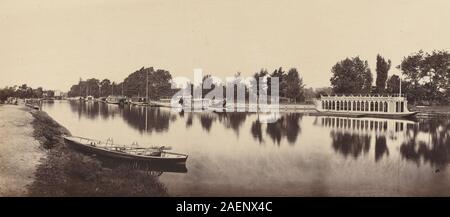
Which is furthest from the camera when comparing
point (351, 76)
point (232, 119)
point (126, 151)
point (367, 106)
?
point (367, 106)

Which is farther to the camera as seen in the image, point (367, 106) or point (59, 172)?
point (367, 106)

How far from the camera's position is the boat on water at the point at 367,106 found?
37.1ft

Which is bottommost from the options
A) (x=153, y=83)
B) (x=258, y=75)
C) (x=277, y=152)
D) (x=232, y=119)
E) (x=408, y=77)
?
(x=277, y=152)

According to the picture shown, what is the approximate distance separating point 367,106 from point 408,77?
8.59 feet

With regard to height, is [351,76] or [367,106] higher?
[351,76]

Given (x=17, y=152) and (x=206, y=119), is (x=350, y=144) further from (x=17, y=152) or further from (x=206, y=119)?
(x=17, y=152)

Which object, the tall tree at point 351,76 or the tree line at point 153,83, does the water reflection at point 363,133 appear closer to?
the tall tree at point 351,76

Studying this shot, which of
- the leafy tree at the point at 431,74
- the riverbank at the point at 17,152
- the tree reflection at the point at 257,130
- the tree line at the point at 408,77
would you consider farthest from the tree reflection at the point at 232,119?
the riverbank at the point at 17,152

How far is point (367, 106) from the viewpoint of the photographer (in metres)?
11.9

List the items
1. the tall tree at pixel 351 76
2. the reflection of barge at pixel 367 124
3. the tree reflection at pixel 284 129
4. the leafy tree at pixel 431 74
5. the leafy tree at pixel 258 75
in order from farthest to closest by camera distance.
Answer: the reflection of barge at pixel 367 124 → the tree reflection at pixel 284 129 → the leafy tree at pixel 431 74 → the tall tree at pixel 351 76 → the leafy tree at pixel 258 75

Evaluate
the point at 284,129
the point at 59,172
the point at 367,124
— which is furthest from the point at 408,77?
the point at 59,172

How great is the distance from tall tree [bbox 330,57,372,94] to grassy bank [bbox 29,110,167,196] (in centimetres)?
388

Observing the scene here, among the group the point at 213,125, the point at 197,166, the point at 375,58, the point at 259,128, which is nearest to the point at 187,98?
the point at 213,125

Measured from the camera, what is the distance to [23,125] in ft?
20.6
